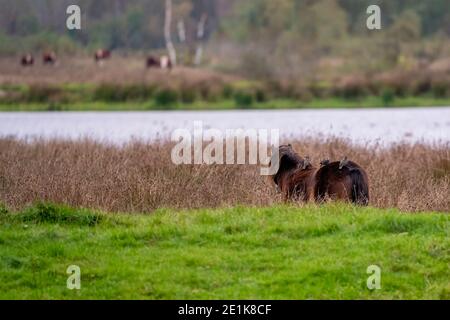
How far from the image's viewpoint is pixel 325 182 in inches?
434

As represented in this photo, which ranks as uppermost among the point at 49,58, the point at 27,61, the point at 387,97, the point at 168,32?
the point at 168,32

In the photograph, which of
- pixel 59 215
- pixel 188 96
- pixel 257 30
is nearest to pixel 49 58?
pixel 188 96

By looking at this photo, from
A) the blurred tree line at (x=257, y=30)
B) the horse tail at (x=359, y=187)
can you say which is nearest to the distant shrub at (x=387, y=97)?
the blurred tree line at (x=257, y=30)

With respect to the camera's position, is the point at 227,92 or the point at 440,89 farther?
the point at 227,92

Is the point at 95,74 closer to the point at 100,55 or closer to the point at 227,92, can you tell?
the point at 100,55

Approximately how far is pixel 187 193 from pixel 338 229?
333 centimetres

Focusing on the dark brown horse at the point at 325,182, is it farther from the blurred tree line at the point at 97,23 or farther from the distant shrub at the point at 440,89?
the blurred tree line at the point at 97,23

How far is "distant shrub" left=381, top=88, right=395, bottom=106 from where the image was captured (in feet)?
128

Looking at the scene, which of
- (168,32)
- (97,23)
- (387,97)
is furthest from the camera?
(97,23)

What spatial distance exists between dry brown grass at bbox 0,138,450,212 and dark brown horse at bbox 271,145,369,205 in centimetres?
38

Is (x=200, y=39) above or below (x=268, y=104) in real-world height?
above

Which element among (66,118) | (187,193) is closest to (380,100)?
(66,118)

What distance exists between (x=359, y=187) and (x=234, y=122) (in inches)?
734

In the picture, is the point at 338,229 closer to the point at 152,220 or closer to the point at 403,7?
the point at 152,220
